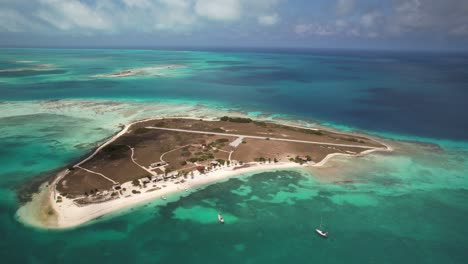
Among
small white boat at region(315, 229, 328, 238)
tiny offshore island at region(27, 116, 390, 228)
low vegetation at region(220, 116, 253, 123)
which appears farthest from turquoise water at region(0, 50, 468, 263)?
low vegetation at region(220, 116, 253, 123)

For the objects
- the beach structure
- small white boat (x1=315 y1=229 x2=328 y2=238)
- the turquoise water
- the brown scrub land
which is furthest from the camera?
the beach structure

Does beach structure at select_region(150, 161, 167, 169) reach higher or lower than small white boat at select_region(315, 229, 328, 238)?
higher

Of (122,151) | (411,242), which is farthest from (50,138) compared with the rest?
(411,242)

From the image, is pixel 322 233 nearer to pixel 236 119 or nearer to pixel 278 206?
pixel 278 206

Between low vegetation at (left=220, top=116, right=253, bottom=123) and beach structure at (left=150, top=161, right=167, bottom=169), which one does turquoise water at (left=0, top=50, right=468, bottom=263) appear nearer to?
low vegetation at (left=220, top=116, right=253, bottom=123)

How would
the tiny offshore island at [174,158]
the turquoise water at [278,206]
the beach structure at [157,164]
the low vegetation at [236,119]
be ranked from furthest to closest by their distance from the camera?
1. the low vegetation at [236,119]
2. the beach structure at [157,164]
3. the tiny offshore island at [174,158]
4. the turquoise water at [278,206]

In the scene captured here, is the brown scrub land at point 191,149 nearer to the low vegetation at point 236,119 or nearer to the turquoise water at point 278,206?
the low vegetation at point 236,119

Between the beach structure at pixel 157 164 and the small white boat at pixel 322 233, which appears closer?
the small white boat at pixel 322 233

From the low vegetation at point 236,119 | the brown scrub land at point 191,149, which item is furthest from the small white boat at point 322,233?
the low vegetation at point 236,119

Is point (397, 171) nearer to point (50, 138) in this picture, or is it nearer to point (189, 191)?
point (189, 191)
